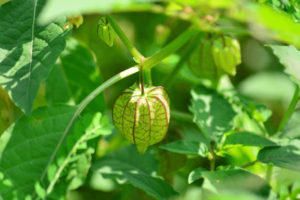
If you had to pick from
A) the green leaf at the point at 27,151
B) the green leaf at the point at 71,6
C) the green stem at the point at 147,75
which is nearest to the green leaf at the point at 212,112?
the green stem at the point at 147,75

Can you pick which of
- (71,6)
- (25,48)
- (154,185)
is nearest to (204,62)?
(154,185)

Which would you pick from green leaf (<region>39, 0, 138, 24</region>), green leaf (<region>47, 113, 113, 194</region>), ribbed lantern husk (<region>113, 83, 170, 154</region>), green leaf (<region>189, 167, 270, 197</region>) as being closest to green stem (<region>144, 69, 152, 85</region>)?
ribbed lantern husk (<region>113, 83, 170, 154</region>)

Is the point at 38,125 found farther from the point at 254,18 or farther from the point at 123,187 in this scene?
the point at 254,18

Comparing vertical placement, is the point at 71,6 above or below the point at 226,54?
above

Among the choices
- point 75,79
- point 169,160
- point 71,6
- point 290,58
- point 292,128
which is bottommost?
→ point 169,160

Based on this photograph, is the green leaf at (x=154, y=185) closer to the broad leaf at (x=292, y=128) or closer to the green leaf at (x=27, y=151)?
the green leaf at (x=27, y=151)

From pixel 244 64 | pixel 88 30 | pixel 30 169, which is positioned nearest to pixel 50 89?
pixel 30 169

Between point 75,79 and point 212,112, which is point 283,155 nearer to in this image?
point 212,112

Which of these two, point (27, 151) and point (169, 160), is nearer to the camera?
point (27, 151)

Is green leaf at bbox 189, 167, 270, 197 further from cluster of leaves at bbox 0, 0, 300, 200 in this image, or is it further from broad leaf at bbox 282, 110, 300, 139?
broad leaf at bbox 282, 110, 300, 139
